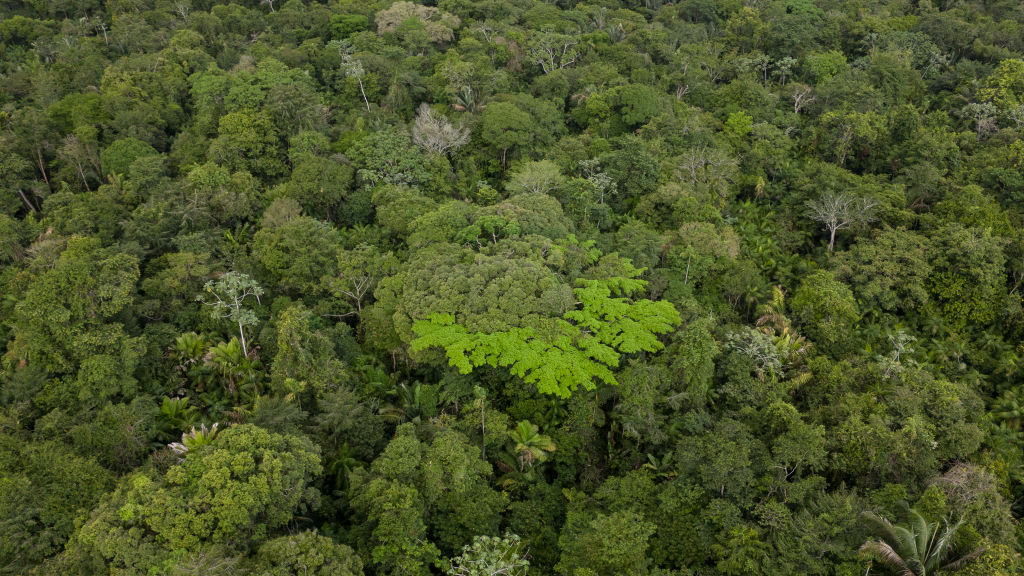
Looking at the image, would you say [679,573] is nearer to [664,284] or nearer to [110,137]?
[664,284]

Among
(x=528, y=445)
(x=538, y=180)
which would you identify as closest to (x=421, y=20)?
(x=538, y=180)

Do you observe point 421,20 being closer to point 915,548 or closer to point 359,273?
point 359,273

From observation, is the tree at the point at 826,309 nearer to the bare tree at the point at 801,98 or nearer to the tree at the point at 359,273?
the bare tree at the point at 801,98

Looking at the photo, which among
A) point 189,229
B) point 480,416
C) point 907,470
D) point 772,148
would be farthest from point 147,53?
point 907,470

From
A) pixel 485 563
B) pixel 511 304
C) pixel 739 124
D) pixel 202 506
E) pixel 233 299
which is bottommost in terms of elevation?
pixel 485 563

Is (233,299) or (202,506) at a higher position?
(202,506)
